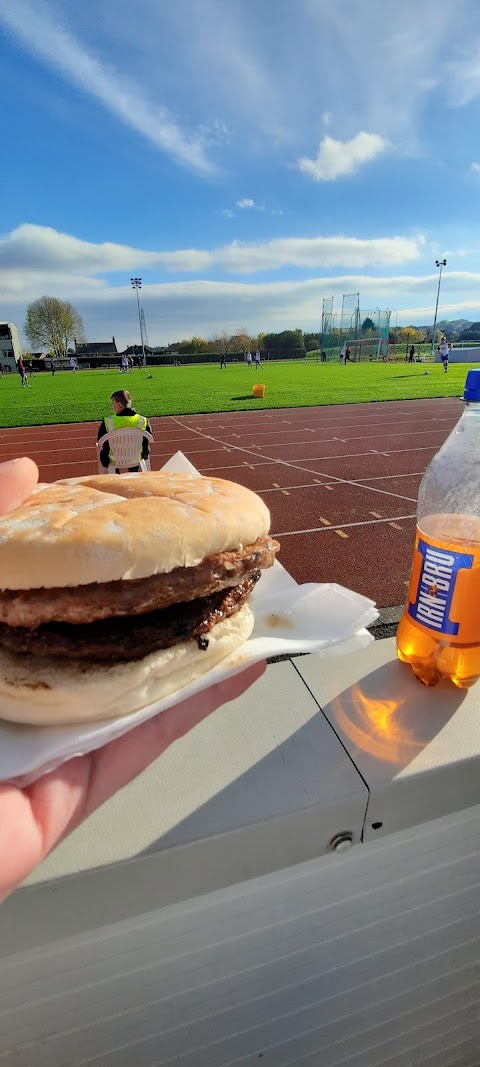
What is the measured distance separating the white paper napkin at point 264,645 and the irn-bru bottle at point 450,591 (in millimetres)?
A: 216

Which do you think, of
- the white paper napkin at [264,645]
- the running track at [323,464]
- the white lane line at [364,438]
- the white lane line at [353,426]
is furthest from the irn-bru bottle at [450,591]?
the white lane line at [353,426]

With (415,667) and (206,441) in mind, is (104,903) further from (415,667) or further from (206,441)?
(206,441)

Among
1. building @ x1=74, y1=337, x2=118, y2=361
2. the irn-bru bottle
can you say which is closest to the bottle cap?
the irn-bru bottle

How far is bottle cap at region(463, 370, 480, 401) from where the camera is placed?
1.78 m

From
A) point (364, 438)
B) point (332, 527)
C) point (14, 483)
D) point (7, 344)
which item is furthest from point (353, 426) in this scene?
point (7, 344)

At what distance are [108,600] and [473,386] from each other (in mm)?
1443

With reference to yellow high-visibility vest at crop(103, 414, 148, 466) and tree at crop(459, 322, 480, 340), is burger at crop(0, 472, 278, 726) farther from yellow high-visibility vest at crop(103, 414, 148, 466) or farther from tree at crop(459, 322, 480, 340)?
tree at crop(459, 322, 480, 340)

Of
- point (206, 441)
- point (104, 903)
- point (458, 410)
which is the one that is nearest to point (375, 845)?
point (104, 903)

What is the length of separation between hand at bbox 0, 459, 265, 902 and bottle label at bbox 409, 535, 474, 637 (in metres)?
0.65

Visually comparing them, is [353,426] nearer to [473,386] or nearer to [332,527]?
[332,527]

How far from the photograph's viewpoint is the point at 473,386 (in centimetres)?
181

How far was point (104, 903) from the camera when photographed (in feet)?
4.53

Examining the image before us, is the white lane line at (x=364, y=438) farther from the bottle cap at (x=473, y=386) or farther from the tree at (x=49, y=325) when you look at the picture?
the tree at (x=49, y=325)

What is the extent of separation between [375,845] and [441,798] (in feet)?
0.86
